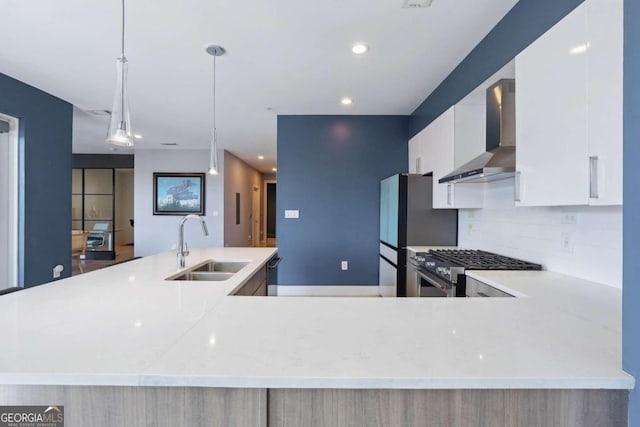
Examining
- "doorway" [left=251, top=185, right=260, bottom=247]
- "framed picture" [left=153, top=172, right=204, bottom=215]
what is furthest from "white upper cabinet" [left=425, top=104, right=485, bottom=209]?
"doorway" [left=251, top=185, right=260, bottom=247]

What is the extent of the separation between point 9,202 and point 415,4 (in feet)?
14.4

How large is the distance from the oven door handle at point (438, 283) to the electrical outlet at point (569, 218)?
31.3 inches

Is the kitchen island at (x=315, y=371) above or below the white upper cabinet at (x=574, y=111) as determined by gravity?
below

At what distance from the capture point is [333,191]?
14.5 feet

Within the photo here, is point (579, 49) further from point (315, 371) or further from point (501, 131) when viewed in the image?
point (315, 371)

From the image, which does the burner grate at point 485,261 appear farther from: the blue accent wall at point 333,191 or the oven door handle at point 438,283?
the blue accent wall at point 333,191

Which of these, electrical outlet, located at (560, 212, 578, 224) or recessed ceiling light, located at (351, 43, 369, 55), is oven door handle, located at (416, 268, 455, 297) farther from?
recessed ceiling light, located at (351, 43, 369, 55)

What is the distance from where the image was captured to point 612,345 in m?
0.87

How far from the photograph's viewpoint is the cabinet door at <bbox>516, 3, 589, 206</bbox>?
4.48ft

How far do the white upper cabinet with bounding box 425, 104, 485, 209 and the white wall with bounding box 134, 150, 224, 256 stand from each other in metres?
4.95


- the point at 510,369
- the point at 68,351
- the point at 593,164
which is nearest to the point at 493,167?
the point at 593,164

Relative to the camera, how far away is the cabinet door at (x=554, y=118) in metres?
1.37

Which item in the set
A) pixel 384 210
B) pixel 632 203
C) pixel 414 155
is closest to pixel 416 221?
pixel 384 210

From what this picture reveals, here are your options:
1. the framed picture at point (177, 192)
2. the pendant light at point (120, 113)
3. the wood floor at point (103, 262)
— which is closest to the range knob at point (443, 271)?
the pendant light at point (120, 113)
